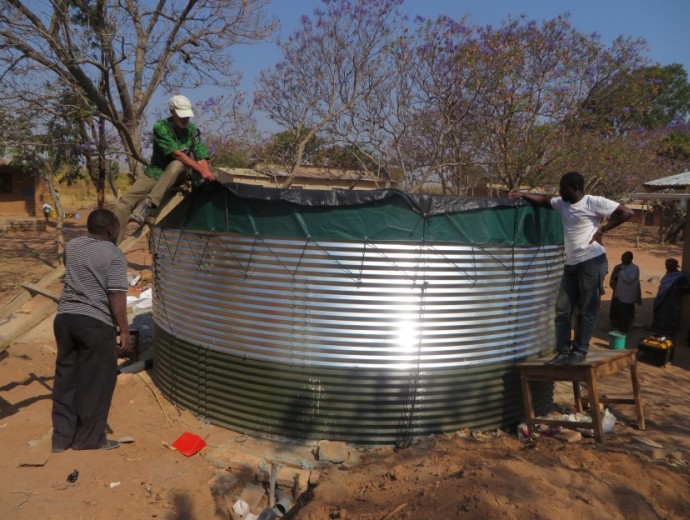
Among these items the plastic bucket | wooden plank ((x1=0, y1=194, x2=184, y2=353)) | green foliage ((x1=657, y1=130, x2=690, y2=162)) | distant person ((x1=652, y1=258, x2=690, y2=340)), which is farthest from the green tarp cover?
green foliage ((x1=657, y1=130, x2=690, y2=162))

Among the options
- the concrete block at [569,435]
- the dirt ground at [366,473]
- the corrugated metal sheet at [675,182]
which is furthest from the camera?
the corrugated metal sheet at [675,182]

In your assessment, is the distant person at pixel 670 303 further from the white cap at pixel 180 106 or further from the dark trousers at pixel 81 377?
the dark trousers at pixel 81 377

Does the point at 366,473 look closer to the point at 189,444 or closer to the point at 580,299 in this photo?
the point at 189,444

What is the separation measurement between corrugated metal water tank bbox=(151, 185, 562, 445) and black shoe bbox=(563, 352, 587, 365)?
531mm

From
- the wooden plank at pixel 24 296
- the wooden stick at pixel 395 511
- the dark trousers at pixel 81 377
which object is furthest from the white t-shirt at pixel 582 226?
the wooden plank at pixel 24 296

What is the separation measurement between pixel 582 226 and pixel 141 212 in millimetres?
4325

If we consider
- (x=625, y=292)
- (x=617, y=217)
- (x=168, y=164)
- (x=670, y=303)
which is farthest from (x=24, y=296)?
(x=670, y=303)

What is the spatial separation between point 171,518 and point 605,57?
15.6m

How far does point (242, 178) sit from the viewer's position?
60.3 ft

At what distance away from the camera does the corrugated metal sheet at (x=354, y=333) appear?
4941 mm

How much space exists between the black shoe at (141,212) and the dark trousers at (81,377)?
1.20 m

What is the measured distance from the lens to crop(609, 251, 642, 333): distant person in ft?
34.2

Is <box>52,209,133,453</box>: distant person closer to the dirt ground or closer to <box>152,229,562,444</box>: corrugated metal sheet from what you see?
the dirt ground

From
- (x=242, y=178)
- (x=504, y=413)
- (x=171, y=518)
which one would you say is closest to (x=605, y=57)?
(x=242, y=178)
